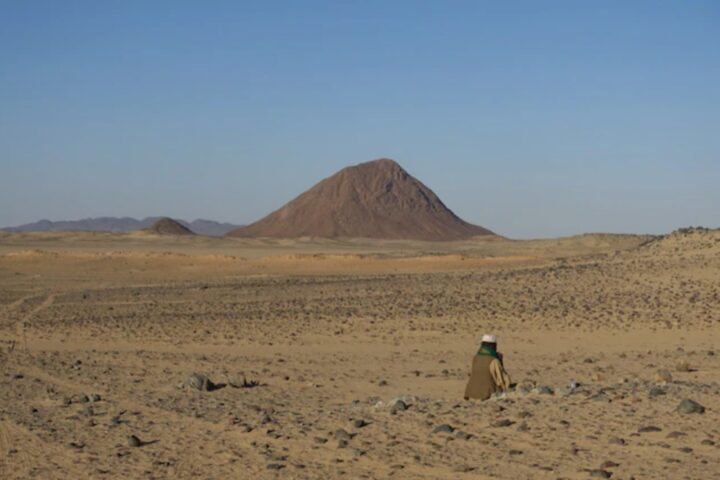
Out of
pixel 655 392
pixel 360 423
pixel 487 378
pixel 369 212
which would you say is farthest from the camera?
pixel 369 212

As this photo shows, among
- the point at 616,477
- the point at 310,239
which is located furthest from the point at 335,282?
the point at 310,239

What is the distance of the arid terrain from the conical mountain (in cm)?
8495

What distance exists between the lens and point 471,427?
9.98m

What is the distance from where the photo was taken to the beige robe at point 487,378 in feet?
39.6

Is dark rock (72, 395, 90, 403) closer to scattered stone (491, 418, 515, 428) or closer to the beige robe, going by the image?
the beige robe

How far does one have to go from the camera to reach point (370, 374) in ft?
53.3

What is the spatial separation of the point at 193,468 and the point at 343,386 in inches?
236

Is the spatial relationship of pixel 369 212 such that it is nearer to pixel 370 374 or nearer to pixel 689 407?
pixel 370 374

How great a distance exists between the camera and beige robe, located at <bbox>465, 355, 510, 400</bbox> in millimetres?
12070

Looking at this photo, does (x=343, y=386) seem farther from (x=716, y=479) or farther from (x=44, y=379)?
(x=716, y=479)

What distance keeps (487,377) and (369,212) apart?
118 meters

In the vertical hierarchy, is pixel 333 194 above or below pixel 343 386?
above

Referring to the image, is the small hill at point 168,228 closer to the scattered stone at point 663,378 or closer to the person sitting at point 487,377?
the scattered stone at point 663,378

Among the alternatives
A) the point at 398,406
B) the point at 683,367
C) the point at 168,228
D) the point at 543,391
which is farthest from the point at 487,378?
the point at 168,228
